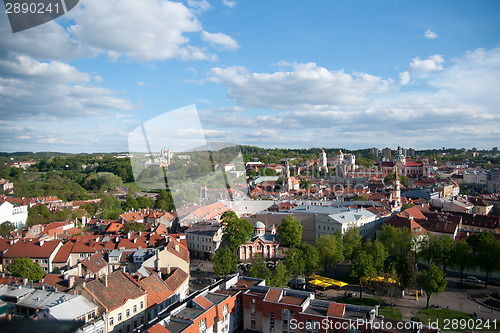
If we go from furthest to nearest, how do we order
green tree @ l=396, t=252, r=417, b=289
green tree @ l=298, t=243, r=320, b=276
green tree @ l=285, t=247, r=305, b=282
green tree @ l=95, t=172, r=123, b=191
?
green tree @ l=95, t=172, r=123, b=191 < green tree @ l=298, t=243, r=320, b=276 < green tree @ l=285, t=247, r=305, b=282 < green tree @ l=396, t=252, r=417, b=289

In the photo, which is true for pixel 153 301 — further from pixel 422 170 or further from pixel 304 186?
pixel 422 170

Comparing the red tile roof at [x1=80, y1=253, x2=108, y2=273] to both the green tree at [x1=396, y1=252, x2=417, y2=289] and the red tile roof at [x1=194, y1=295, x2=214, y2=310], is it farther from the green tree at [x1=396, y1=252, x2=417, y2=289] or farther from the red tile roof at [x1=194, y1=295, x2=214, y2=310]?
the green tree at [x1=396, y1=252, x2=417, y2=289]

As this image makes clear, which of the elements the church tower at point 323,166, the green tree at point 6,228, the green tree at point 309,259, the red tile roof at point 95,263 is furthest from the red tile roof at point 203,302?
the church tower at point 323,166

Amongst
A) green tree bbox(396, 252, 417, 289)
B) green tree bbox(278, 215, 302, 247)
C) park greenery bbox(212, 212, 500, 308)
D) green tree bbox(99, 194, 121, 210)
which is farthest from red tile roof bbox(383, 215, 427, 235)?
green tree bbox(99, 194, 121, 210)

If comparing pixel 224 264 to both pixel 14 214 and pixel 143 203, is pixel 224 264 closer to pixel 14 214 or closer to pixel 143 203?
pixel 14 214

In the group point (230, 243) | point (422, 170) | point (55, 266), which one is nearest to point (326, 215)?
point (230, 243)

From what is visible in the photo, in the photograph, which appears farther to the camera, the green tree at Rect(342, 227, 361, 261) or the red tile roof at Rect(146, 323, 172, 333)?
the green tree at Rect(342, 227, 361, 261)

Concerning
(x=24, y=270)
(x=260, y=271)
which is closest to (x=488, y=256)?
(x=260, y=271)
